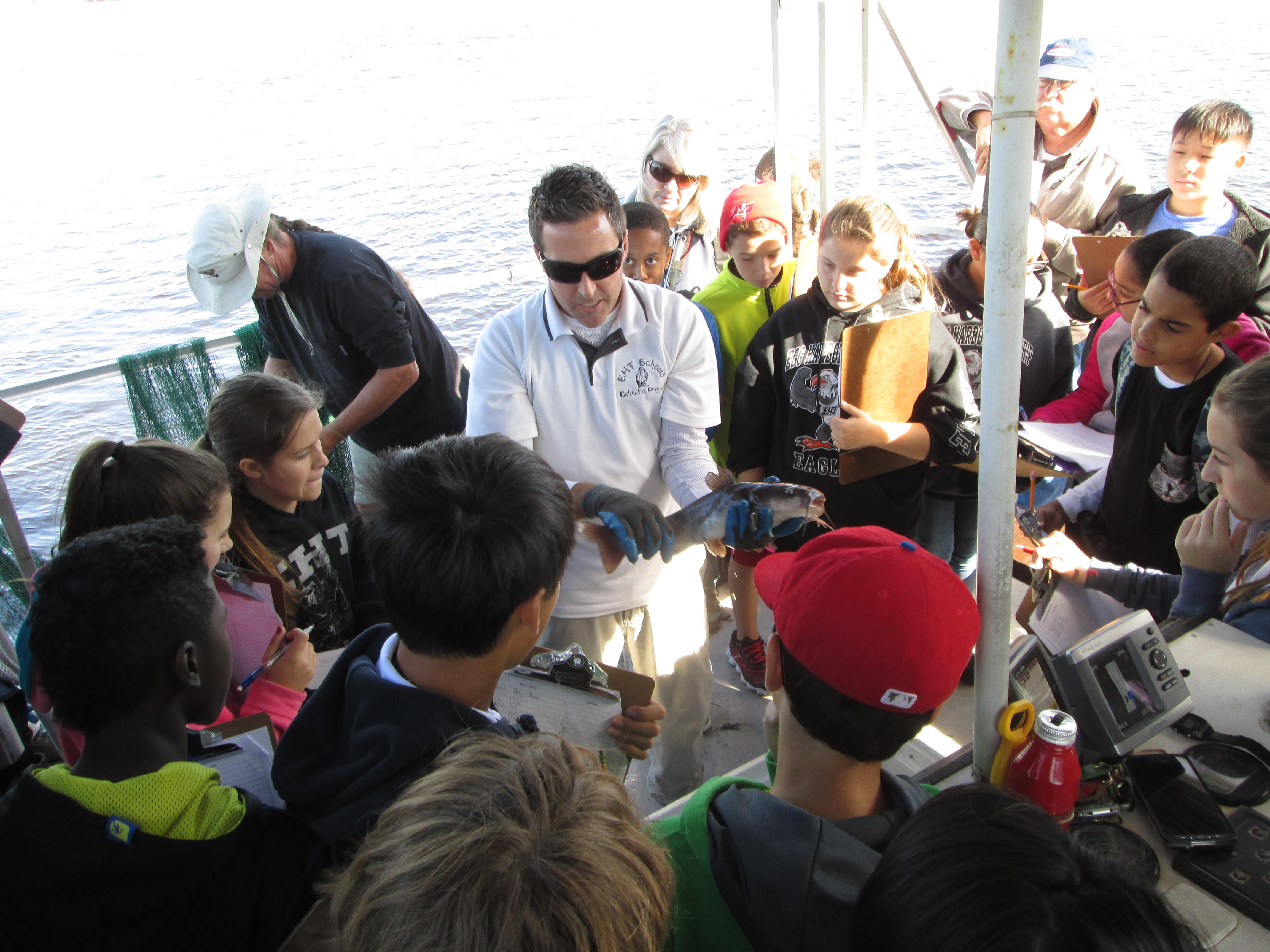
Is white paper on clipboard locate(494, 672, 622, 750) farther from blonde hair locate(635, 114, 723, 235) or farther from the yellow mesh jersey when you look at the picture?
blonde hair locate(635, 114, 723, 235)

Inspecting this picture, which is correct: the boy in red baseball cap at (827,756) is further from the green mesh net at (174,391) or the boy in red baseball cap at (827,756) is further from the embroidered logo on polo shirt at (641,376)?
the green mesh net at (174,391)

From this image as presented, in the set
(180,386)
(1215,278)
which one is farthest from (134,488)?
(1215,278)

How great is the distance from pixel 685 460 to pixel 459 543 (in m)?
1.20

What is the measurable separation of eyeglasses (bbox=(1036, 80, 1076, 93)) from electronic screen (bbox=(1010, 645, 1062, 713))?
147 inches

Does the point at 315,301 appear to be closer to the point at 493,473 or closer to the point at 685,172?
the point at 685,172

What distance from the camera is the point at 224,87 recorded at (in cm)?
2253

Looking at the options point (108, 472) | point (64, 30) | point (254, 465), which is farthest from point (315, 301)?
point (64, 30)

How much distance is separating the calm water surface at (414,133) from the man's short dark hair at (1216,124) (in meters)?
1.53

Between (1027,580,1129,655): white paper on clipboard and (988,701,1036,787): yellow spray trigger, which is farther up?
(988,701,1036,787): yellow spray trigger

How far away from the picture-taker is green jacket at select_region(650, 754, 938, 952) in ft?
3.75

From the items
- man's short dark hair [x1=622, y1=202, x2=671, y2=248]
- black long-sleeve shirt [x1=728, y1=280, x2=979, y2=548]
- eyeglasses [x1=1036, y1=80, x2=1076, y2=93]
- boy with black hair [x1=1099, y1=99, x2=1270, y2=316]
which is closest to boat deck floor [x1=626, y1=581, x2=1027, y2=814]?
black long-sleeve shirt [x1=728, y1=280, x2=979, y2=548]

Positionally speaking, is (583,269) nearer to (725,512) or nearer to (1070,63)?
(725,512)

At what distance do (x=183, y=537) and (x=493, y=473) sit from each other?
0.67 m

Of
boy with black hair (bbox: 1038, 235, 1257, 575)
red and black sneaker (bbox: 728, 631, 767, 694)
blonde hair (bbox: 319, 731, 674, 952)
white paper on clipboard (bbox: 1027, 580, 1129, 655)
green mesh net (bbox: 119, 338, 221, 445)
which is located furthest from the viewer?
green mesh net (bbox: 119, 338, 221, 445)
